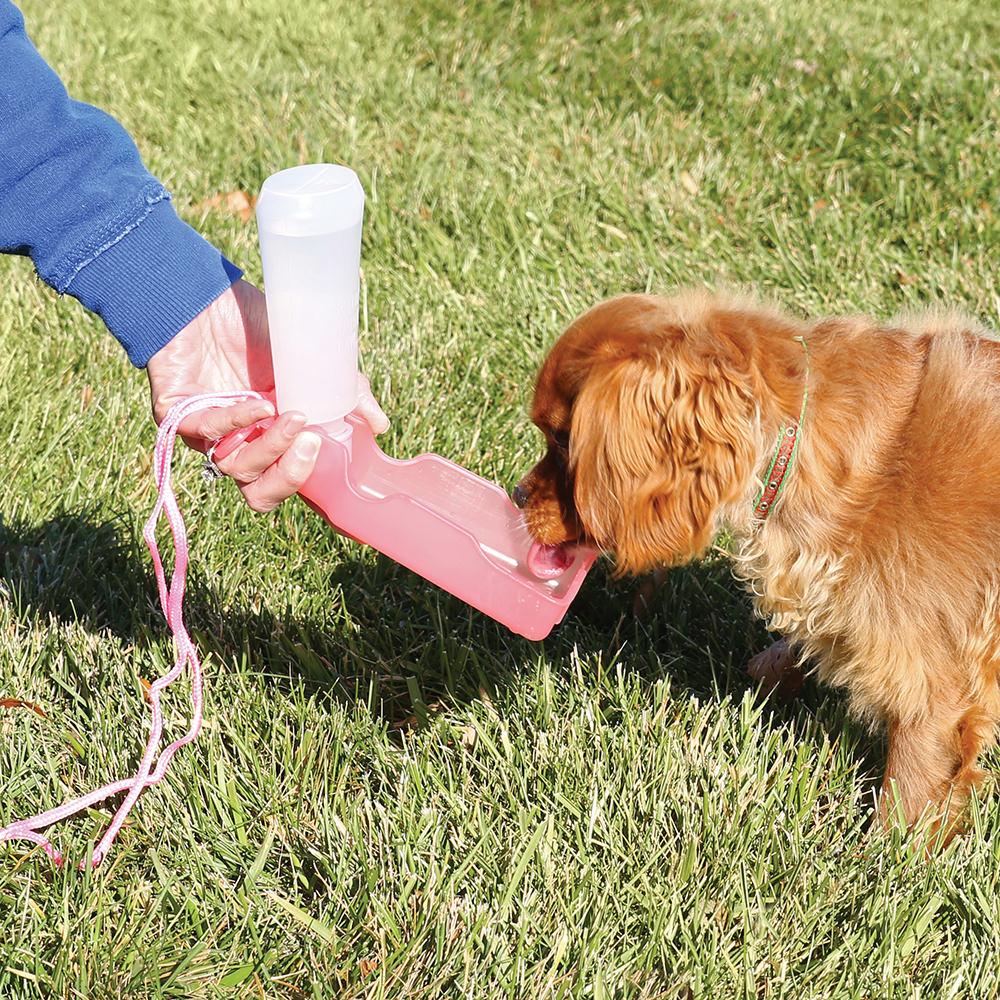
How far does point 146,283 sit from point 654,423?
1182 millimetres

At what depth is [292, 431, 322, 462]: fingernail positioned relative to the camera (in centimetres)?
236

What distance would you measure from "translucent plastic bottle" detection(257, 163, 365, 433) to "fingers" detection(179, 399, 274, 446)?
0.17 feet

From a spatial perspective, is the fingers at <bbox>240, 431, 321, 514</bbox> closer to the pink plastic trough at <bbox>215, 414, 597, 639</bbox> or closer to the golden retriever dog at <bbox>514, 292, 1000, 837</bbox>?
the pink plastic trough at <bbox>215, 414, 597, 639</bbox>

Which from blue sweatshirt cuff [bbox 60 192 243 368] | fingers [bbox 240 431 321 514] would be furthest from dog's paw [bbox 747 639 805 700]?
blue sweatshirt cuff [bbox 60 192 243 368]

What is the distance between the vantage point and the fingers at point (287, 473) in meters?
2.37

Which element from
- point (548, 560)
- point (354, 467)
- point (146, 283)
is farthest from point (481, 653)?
point (146, 283)

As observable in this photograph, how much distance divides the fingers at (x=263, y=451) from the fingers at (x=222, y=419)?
45mm

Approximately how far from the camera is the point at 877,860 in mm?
2490

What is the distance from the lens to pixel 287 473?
239 cm

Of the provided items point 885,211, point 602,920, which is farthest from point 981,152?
point 602,920

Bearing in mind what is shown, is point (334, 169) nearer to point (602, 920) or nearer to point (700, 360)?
point (700, 360)

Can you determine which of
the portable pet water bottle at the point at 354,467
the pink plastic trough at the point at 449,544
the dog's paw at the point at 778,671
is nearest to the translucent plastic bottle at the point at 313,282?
the portable pet water bottle at the point at 354,467

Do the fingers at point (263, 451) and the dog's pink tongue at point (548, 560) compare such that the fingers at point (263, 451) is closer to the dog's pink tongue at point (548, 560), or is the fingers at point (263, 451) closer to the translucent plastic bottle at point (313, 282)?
the translucent plastic bottle at point (313, 282)

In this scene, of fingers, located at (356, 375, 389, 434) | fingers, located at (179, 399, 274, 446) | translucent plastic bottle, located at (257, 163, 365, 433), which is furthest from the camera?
fingers, located at (356, 375, 389, 434)
